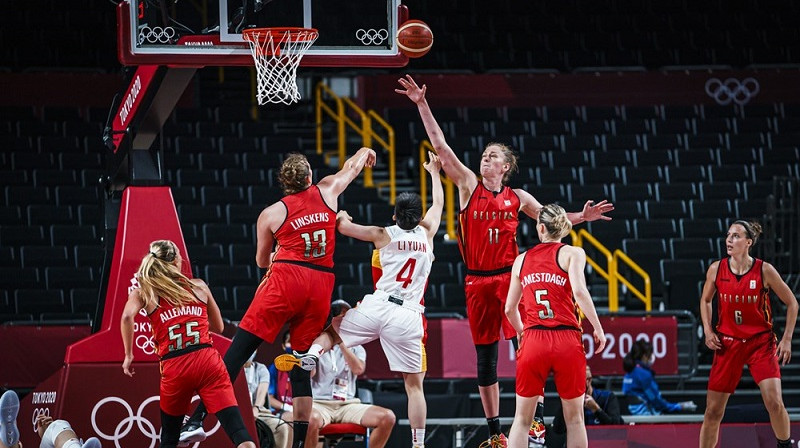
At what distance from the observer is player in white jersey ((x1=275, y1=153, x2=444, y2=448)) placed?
9.55m

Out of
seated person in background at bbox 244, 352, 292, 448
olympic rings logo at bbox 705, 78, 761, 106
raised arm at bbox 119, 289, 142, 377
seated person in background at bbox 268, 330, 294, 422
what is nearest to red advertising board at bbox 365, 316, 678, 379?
seated person in background at bbox 268, 330, 294, 422

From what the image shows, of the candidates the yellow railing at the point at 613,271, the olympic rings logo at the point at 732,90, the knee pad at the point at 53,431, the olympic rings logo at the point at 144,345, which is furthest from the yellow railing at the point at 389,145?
the knee pad at the point at 53,431

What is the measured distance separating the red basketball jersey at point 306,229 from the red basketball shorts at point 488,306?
4.47 ft

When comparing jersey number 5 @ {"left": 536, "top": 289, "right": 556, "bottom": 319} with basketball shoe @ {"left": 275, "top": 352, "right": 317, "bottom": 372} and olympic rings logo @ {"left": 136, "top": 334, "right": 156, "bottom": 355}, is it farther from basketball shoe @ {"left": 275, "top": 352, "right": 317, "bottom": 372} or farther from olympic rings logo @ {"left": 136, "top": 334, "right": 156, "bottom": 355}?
olympic rings logo @ {"left": 136, "top": 334, "right": 156, "bottom": 355}

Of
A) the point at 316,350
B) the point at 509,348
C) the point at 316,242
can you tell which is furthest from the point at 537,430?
the point at 509,348

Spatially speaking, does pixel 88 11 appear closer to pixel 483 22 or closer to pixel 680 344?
pixel 483 22

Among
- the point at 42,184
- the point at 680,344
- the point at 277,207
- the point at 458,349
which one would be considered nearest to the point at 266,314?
the point at 277,207

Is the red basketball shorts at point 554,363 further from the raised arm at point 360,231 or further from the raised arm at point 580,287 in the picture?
the raised arm at point 360,231

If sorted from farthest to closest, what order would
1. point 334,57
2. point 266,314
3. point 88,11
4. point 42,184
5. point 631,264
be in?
point 88,11 → point 42,184 → point 631,264 → point 334,57 → point 266,314

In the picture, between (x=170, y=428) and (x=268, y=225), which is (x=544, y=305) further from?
(x=170, y=428)

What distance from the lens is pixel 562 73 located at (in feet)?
77.2

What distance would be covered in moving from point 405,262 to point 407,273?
99 mm

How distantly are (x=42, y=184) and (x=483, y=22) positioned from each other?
10002 mm

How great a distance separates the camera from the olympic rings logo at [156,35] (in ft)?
32.2
